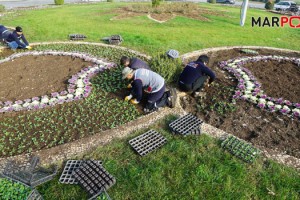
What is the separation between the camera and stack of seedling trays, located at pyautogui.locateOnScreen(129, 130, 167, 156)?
5043 mm

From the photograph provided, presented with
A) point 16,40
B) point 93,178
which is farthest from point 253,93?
point 16,40

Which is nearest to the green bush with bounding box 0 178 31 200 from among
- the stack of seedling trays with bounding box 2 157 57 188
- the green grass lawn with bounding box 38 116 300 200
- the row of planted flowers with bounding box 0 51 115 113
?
the stack of seedling trays with bounding box 2 157 57 188

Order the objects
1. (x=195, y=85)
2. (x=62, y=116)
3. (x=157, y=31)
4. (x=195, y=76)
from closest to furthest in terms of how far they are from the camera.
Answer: (x=62, y=116) < (x=195, y=76) < (x=195, y=85) < (x=157, y=31)

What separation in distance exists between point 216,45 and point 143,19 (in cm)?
693

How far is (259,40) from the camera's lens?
44.2 feet

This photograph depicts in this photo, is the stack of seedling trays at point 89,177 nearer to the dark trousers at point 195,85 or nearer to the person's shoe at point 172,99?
the person's shoe at point 172,99

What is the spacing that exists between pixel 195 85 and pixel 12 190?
515cm

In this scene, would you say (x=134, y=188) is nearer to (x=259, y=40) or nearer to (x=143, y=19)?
(x=259, y=40)

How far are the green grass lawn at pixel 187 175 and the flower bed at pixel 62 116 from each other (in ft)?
3.16

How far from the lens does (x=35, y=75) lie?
820 cm

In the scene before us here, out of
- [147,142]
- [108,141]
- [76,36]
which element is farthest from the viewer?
[76,36]

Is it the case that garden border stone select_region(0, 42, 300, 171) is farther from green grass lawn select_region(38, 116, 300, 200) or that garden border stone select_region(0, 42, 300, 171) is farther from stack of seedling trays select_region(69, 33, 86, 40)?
stack of seedling trays select_region(69, 33, 86, 40)

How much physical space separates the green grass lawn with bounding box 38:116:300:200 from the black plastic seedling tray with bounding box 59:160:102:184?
4.1 inches

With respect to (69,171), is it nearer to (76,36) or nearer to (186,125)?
(186,125)
